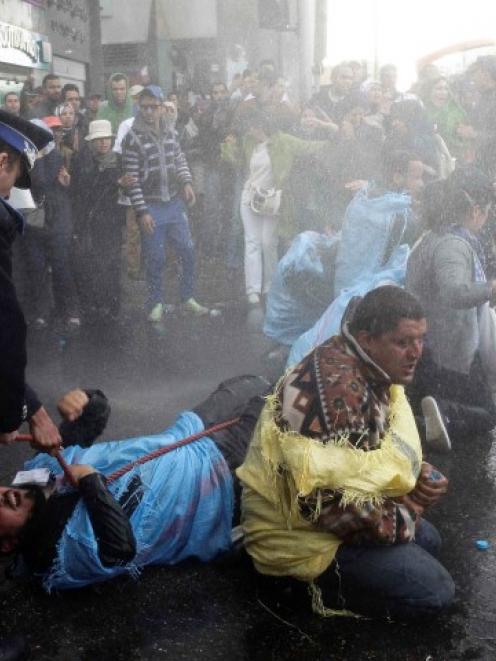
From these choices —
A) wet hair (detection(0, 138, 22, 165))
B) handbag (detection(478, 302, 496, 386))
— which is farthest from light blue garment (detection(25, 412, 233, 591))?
handbag (detection(478, 302, 496, 386))

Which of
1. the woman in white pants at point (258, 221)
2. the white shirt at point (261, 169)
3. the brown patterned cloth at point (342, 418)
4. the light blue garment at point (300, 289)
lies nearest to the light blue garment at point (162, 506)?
the brown patterned cloth at point (342, 418)

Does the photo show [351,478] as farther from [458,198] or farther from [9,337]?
[458,198]

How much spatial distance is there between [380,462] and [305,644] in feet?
2.31

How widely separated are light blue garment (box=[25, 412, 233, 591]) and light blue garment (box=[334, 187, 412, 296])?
8.19 ft

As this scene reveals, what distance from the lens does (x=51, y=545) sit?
3.22 metres

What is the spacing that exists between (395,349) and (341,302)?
202 centimetres

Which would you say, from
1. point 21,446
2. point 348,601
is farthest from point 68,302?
point 348,601

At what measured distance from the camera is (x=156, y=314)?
788 centimetres

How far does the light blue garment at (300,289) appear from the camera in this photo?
614 cm

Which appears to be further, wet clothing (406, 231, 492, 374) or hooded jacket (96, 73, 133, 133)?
hooded jacket (96, 73, 133, 133)

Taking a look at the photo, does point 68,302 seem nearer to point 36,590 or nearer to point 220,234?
point 220,234

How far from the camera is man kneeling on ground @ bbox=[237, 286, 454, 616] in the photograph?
291cm

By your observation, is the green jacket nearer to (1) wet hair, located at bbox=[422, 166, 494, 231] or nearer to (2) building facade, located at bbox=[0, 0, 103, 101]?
(1) wet hair, located at bbox=[422, 166, 494, 231]

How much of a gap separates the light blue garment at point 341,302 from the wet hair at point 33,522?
6.80ft
